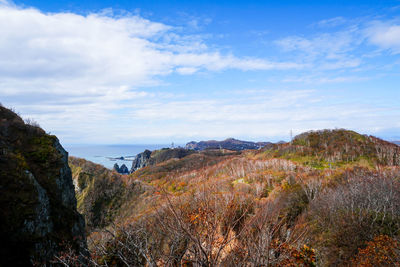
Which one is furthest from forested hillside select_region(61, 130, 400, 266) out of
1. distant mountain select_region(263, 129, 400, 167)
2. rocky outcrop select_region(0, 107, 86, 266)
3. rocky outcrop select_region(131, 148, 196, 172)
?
rocky outcrop select_region(131, 148, 196, 172)

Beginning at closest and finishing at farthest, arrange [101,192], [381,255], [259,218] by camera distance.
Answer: [259,218] → [381,255] → [101,192]

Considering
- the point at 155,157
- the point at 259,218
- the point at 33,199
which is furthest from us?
the point at 155,157

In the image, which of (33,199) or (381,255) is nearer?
(381,255)

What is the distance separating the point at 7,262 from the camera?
1026 cm

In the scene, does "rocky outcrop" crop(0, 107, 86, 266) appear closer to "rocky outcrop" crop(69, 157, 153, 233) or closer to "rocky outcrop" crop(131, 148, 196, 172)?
"rocky outcrop" crop(69, 157, 153, 233)

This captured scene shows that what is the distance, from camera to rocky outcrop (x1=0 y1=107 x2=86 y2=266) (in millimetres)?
11266

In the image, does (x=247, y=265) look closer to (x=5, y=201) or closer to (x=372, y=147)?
(x=5, y=201)

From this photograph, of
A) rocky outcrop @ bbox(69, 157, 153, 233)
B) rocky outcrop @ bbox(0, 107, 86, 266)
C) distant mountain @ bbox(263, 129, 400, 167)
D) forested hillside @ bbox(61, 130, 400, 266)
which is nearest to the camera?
forested hillside @ bbox(61, 130, 400, 266)

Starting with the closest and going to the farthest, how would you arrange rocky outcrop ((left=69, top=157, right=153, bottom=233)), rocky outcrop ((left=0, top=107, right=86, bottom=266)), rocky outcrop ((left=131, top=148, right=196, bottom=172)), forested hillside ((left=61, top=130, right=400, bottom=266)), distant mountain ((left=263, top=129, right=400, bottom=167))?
forested hillside ((left=61, top=130, right=400, bottom=266)), rocky outcrop ((left=0, top=107, right=86, bottom=266)), rocky outcrop ((left=69, top=157, right=153, bottom=233)), distant mountain ((left=263, top=129, right=400, bottom=167)), rocky outcrop ((left=131, top=148, right=196, bottom=172))

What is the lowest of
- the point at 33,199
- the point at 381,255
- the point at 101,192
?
the point at 101,192

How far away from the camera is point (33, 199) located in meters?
13.0

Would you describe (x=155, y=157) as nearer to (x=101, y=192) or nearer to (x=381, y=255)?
(x=101, y=192)

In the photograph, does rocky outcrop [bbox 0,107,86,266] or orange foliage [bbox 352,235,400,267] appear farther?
rocky outcrop [bbox 0,107,86,266]

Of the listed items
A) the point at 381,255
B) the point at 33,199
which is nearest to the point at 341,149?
the point at 381,255
